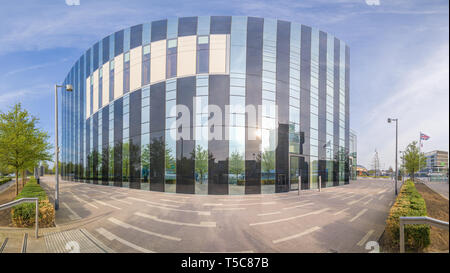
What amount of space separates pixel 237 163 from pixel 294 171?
6.01 meters

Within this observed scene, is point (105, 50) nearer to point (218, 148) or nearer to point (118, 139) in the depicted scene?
point (118, 139)

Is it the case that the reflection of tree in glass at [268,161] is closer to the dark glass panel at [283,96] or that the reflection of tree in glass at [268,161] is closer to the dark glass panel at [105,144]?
the dark glass panel at [283,96]

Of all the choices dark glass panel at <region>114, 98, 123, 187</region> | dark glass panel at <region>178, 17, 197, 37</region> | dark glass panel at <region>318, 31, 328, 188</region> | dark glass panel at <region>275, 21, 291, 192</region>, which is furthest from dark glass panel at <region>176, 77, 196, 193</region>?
dark glass panel at <region>318, 31, 328, 188</region>

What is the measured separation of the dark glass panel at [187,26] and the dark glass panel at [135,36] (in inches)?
183

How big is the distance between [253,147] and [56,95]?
43.6 feet

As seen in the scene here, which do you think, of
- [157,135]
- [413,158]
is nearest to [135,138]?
[157,135]

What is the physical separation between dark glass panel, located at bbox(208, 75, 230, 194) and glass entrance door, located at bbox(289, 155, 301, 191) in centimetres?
628

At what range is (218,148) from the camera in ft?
46.9

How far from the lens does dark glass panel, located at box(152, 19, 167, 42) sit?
15.8 metres

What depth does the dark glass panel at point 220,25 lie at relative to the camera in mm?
14703

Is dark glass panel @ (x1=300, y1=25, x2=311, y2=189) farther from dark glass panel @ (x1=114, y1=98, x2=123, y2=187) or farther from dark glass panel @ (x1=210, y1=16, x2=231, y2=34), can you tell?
dark glass panel @ (x1=114, y1=98, x2=123, y2=187)

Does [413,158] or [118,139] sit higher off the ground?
[118,139]

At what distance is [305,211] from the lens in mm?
8297
